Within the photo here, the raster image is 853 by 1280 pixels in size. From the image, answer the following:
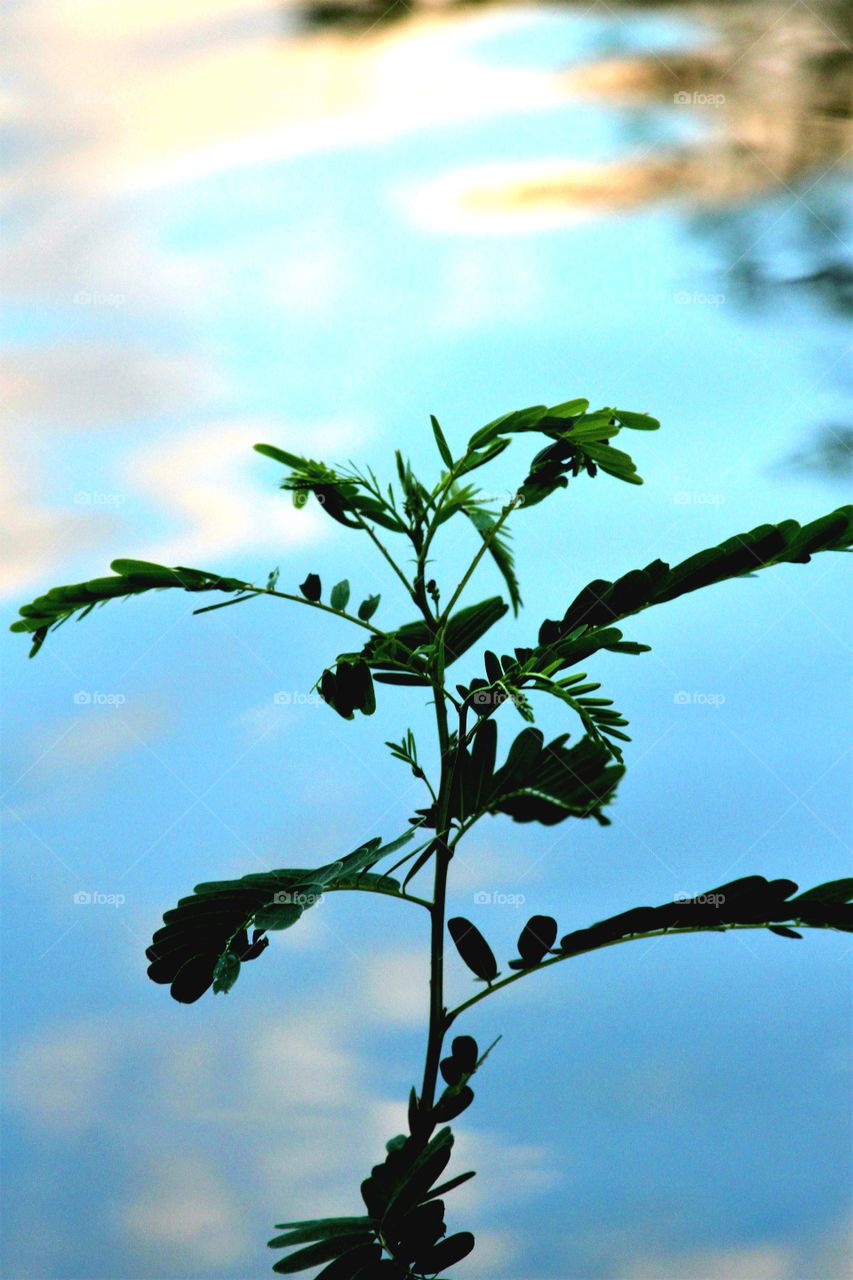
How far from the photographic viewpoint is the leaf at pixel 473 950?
1.49 meters

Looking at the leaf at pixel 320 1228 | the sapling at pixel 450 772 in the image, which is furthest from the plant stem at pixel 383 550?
the leaf at pixel 320 1228

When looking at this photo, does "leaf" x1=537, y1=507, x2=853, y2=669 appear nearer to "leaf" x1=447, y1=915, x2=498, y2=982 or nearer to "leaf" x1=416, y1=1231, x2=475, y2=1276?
"leaf" x1=447, y1=915, x2=498, y2=982

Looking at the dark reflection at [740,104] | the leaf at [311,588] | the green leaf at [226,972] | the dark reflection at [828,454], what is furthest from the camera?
the dark reflection at [740,104]

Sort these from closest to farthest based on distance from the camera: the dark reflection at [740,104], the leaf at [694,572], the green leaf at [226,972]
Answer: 1. the green leaf at [226,972]
2. the leaf at [694,572]
3. the dark reflection at [740,104]

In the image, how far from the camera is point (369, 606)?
1577 mm

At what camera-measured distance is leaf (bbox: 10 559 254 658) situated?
58.8 inches

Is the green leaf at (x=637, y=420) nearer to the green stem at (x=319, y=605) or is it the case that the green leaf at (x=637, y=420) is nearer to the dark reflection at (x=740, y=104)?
the green stem at (x=319, y=605)

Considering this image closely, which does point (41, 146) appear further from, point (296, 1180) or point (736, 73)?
point (296, 1180)

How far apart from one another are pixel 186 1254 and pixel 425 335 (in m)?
1.68

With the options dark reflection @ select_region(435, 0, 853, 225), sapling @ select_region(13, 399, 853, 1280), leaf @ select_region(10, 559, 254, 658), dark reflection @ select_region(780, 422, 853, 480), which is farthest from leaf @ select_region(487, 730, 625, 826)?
dark reflection @ select_region(435, 0, 853, 225)

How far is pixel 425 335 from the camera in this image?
242cm

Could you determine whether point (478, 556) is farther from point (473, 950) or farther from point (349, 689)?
point (473, 950)

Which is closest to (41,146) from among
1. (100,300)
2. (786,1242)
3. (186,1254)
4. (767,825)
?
(100,300)

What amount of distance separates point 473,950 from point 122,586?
608mm
